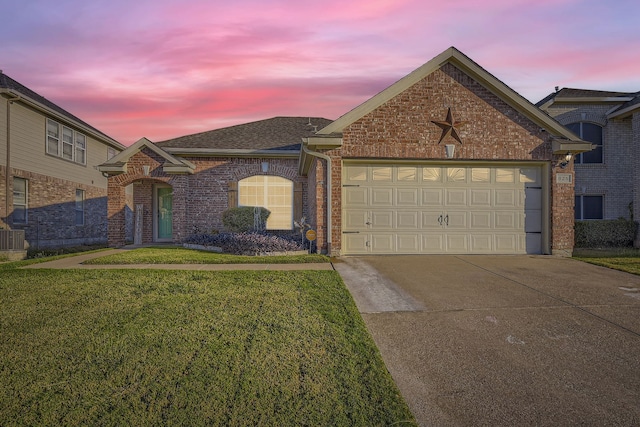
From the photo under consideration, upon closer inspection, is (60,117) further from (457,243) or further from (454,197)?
(457,243)

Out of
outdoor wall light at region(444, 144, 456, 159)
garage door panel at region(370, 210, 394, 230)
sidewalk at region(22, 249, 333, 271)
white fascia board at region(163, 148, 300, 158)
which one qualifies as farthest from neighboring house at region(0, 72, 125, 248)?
outdoor wall light at region(444, 144, 456, 159)

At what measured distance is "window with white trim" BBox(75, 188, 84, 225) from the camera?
19000mm

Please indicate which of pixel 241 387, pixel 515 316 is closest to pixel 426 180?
pixel 515 316

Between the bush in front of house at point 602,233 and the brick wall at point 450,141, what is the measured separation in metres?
4.19

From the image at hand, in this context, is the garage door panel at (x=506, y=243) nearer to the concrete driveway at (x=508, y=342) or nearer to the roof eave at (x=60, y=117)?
the concrete driveway at (x=508, y=342)

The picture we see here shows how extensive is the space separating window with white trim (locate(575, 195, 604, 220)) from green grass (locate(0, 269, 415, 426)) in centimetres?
1553

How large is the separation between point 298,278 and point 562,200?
8167 mm

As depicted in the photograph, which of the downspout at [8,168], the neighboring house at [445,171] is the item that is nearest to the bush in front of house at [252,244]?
the neighboring house at [445,171]

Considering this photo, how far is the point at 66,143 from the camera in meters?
18.2

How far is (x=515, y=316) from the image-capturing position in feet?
17.5

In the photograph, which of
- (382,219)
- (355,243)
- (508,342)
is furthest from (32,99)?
(508,342)

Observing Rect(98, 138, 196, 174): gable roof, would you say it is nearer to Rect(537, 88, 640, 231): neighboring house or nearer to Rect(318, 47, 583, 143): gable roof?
Rect(318, 47, 583, 143): gable roof

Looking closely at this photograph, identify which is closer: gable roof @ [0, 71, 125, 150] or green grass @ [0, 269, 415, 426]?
green grass @ [0, 269, 415, 426]

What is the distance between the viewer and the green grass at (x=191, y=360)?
9.64 ft
